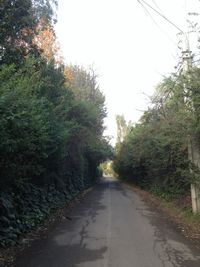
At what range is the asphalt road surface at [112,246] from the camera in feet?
28.1

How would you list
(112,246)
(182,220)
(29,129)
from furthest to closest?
(182,220), (112,246), (29,129)

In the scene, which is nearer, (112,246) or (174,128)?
(112,246)

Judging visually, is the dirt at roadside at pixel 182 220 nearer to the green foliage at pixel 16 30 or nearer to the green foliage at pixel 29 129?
the green foliage at pixel 29 129

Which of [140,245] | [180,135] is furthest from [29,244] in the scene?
[180,135]

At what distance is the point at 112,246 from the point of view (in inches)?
399

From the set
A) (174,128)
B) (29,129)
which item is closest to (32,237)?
(29,129)

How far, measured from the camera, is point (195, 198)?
1513 centimetres

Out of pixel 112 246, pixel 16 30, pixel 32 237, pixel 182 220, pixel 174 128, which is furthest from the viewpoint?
pixel 16 30

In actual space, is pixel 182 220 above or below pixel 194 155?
below

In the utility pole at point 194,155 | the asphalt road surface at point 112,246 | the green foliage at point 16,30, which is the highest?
the green foliage at point 16,30

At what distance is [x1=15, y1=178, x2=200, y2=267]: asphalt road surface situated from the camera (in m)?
8.57

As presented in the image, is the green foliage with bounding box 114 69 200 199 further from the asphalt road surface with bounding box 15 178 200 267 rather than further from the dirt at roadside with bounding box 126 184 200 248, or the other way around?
the asphalt road surface with bounding box 15 178 200 267

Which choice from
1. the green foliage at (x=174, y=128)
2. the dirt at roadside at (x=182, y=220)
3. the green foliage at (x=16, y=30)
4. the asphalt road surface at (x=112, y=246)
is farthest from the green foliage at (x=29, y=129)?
the dirt at roadside at (x=182, y=220)

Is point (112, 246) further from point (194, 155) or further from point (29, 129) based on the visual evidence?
point (194, 155)
